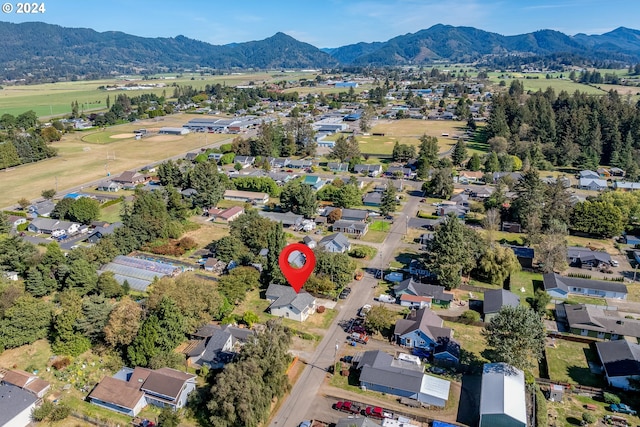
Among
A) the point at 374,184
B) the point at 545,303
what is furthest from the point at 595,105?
the point at 545,303

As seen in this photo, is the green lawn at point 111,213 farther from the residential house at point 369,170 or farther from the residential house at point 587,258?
the residential house at point 587,258

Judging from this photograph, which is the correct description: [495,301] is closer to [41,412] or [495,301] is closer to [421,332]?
[421,332]

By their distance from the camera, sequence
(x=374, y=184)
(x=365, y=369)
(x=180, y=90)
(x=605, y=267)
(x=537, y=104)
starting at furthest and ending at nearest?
1. (x=180, y=90)
2. (x=537, y=104)
3. (x=374, y=184)
4. (x=605, y=267)
5. (x=365, y=369)

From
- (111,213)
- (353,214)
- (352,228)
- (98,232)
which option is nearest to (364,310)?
(352,228)

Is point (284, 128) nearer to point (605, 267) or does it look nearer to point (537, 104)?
point (537, 104)

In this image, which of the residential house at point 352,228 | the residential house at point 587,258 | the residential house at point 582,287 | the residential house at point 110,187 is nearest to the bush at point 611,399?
the residential house at point 582,287

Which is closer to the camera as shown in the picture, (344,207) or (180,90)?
(344,207)

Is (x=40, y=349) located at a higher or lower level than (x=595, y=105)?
lower
